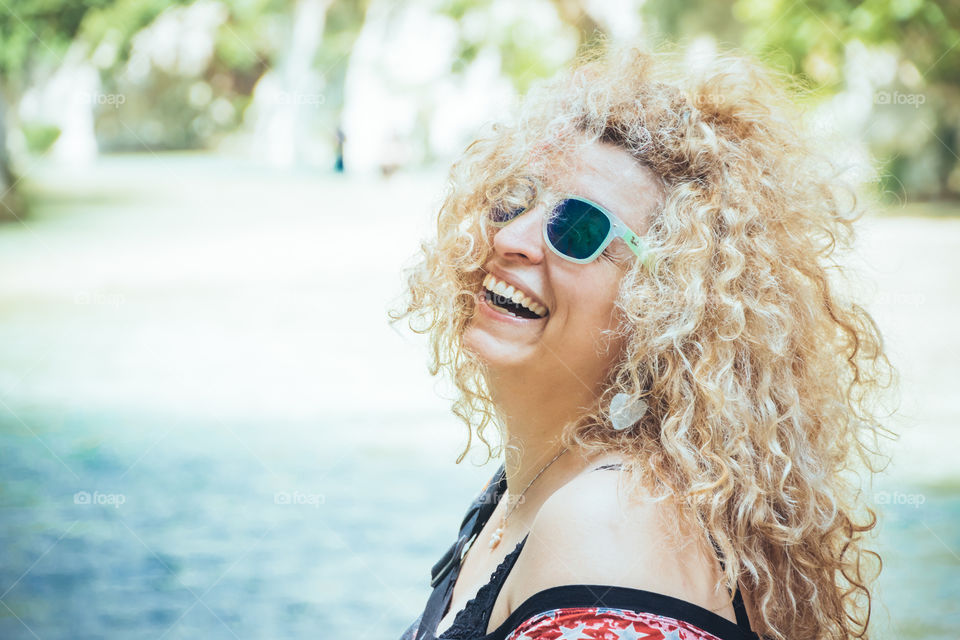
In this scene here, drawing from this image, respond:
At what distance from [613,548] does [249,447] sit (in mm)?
4909

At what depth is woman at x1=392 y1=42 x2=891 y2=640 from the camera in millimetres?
1311

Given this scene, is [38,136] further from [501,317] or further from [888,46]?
[501,317]

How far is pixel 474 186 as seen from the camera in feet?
6.07

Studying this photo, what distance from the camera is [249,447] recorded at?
587 cm

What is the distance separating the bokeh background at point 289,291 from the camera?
4293 mm

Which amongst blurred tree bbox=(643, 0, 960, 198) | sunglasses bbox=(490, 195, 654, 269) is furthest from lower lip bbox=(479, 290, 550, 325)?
blurred tree bbox=(643, 0, 960, 198)

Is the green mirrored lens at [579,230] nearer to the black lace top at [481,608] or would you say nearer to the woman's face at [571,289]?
the woman's face at [571,289]

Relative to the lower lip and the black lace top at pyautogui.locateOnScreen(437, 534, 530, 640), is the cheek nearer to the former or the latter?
the lower lip

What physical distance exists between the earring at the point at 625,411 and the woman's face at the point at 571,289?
8 centimetres

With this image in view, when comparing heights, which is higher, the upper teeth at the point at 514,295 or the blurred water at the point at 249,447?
the upper teeth at the point at 514,295

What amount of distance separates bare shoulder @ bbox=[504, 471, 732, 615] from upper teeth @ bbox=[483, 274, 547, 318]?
335 mm

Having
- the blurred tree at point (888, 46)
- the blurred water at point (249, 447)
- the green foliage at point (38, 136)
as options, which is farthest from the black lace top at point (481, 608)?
the green foliage at point (38, 136)

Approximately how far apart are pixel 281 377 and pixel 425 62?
11168mm

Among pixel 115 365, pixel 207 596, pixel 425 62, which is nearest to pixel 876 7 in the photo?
pixel 425 62
